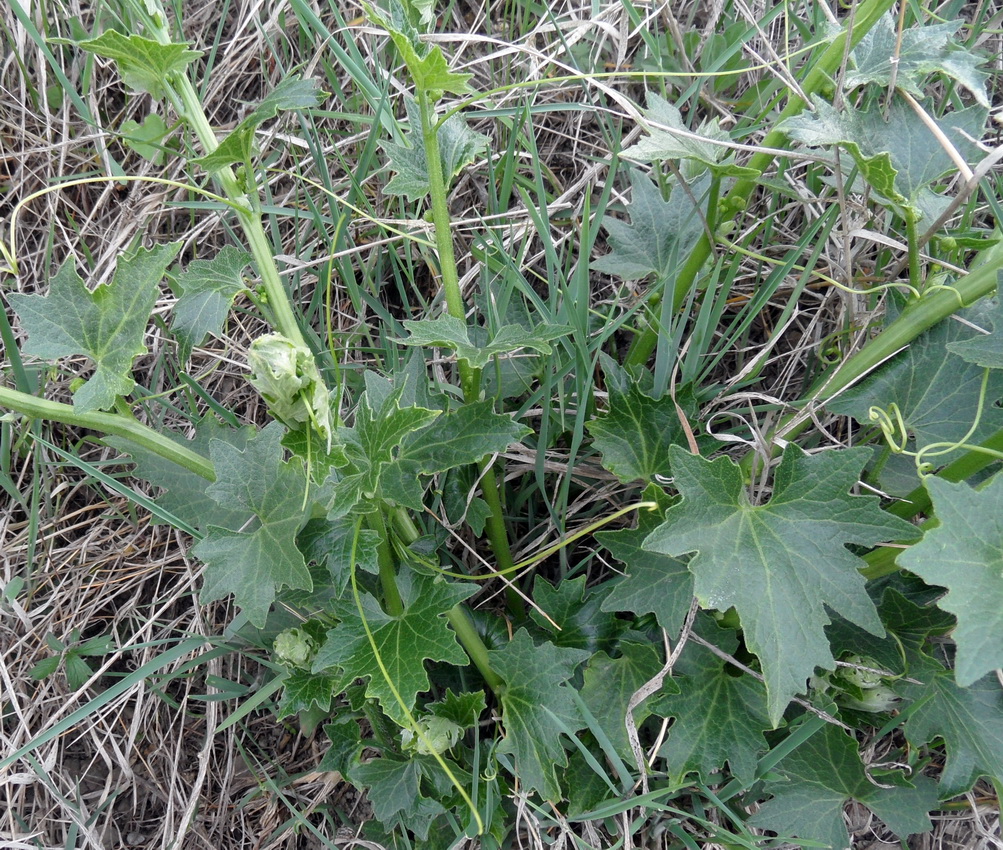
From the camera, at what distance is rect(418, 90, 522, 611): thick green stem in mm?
1264

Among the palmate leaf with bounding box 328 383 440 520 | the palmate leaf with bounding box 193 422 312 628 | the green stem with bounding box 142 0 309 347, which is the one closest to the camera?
the palmate leaf with bounding box 328 383 440 520

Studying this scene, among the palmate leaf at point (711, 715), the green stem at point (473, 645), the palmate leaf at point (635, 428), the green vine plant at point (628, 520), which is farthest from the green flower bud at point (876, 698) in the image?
the green stem at point (473, 645)

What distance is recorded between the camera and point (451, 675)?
1.61 m

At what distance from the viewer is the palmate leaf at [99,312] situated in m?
1.24

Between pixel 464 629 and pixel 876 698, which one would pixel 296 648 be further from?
pixel 876 698

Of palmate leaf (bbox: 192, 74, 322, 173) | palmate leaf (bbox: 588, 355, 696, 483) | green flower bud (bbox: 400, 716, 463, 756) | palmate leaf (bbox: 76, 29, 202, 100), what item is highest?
palmate leaf (bbox: 76, 29, 202, 100)

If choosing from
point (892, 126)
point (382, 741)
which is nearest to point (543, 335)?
point (892, 126)

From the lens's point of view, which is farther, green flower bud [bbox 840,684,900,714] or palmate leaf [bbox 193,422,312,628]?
green flower bud [bbox 840,684,900,714]

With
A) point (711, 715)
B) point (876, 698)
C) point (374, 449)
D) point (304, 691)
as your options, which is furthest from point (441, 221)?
point (876, 698)

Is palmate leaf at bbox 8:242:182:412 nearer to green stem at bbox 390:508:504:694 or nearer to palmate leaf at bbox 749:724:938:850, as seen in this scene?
green stem at bbox 390:508:504:694

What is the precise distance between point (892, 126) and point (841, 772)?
114 centimetres

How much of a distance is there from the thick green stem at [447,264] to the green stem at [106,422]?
17.8 inches

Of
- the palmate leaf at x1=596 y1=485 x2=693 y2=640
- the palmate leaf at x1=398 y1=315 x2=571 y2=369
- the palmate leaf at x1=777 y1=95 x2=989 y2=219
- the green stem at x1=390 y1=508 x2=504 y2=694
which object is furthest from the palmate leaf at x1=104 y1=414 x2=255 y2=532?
the palmate leaf at x1=777 y1=95 x2=989 y2=219

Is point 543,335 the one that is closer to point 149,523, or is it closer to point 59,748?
point 149,523
